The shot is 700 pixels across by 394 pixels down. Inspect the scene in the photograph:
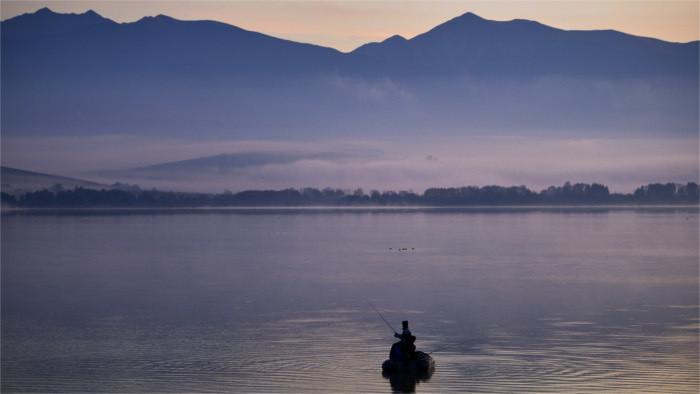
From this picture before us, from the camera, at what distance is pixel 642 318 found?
3284 cm

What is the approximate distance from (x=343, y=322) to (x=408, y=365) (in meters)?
9.10

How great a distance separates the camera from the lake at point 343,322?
23125 millimetres

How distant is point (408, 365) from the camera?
23078mm

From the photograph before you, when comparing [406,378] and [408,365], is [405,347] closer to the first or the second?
[408,365]

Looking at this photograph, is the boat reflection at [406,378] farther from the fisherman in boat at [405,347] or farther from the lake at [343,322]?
the fisherman in boat at [405,347]

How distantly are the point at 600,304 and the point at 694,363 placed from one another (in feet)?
39.9

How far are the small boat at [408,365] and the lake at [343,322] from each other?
29 cm

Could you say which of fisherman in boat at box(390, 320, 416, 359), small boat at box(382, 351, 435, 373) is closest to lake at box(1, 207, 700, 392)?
small boat at box(382, 351, 435, 373)

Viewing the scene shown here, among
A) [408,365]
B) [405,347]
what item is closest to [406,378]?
[408,365]

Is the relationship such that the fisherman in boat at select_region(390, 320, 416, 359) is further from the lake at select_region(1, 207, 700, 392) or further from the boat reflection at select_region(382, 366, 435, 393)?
the lake at select_region(1, 207, 700, 392)

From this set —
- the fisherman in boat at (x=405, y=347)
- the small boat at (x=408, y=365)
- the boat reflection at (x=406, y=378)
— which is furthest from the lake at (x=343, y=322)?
the fisherman in boat at (x=405, y=347)

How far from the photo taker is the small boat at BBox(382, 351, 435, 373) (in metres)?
23.1

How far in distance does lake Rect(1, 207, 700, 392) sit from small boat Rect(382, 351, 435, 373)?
0.94 ft

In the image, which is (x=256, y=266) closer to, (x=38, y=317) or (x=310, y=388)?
(x=38, y=317)
